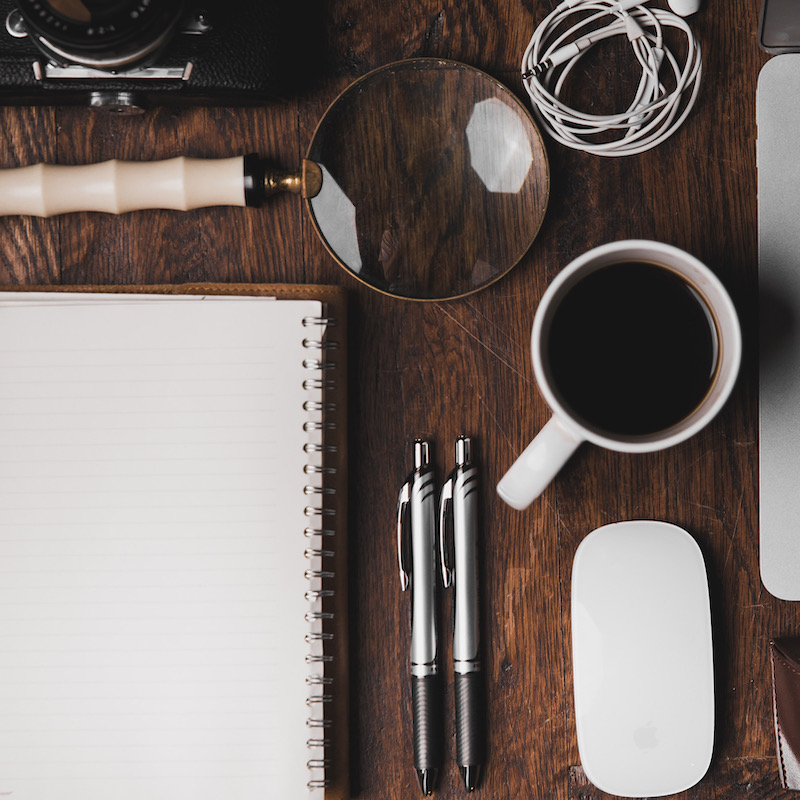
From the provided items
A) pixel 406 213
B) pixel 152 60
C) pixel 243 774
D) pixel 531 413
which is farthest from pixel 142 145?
pixel 243 774

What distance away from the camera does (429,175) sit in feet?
1.77

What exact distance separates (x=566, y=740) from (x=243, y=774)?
225 millimetres

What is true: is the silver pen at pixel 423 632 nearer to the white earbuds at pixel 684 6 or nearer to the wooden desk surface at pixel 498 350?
the wooden desk surface at pixel 498 350

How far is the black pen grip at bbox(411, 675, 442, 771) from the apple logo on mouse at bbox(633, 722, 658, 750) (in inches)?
5.3

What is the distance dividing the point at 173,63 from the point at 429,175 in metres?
0.18

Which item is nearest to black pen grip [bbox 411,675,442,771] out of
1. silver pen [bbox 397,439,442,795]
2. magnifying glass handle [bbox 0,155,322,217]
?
silver pen [bbox 397,439,442,795]

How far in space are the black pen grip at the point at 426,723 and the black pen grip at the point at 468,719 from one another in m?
0.02

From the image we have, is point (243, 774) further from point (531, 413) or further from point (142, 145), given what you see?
point (142, 145)

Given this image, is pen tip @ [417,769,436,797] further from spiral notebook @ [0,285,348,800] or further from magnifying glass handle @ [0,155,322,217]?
magnifying glass handle @ [0,155,322,217]

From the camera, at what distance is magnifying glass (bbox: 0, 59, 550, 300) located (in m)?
0.54

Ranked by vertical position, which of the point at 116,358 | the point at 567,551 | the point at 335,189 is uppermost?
the point at 335,189

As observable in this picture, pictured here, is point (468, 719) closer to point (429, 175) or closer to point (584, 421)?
point (584, 421)

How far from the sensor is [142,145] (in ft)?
1.81

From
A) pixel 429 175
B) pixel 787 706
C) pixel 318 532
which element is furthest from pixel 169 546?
pixel 787 706
